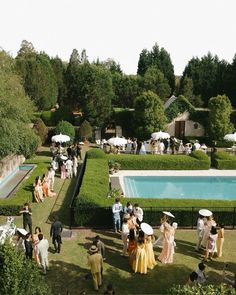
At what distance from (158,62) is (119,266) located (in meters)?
50.3

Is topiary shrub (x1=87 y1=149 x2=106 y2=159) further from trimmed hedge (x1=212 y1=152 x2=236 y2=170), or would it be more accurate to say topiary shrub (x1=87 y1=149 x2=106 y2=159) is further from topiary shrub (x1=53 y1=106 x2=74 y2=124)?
topiary shrub (x1=53 y1=106 x2=74 y2=124)

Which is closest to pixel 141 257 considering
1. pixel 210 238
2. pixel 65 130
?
pixel 210 238

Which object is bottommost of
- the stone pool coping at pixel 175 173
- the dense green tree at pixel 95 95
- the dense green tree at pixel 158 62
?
the stone pool coping at pixel 175 173

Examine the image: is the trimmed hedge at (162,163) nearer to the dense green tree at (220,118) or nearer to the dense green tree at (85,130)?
the dense green tree at (220,118)

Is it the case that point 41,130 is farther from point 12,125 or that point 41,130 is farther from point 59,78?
point 12,125

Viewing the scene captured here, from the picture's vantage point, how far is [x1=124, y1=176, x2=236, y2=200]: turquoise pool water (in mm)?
24891

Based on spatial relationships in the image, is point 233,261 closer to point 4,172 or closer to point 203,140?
point 4,172

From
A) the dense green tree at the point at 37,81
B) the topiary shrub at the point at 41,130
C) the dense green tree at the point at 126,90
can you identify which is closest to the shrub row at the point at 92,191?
the topiary shrub at the point at 41,130

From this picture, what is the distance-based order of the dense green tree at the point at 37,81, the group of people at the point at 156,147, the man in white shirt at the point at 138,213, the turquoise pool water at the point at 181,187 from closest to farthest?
1. the man in white shirt at the point at 138,213
2. the turquoise pool water at the point at 181,187
3. the group of people at the point at 156,147
4. the dense green tree at the point at 37,81

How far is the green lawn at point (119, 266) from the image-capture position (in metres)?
12.9

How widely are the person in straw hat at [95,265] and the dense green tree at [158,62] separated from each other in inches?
1980

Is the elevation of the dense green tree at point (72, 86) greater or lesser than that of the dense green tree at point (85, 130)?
greater

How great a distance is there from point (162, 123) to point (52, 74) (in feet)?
51.3

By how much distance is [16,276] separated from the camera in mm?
8984
